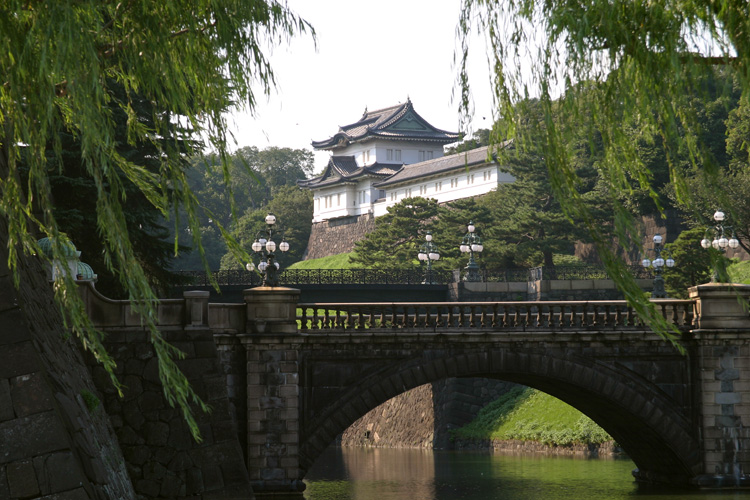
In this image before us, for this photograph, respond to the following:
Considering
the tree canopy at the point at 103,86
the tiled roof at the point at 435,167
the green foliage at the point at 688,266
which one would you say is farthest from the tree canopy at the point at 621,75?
the tiled roof at the point at 435,167

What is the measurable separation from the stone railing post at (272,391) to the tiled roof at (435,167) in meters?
46.6

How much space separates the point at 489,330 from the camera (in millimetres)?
26656

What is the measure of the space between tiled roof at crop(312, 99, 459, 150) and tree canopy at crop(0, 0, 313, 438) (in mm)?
77797

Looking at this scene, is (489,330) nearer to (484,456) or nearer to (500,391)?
(484,456)

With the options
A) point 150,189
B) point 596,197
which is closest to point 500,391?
point 596,197

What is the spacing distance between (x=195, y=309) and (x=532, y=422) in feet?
81.4

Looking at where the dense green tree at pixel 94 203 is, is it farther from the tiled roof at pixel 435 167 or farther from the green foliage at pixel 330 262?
the green foliage at pixel 330 262

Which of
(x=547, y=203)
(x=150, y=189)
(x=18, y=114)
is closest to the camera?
(x=18, y=114)

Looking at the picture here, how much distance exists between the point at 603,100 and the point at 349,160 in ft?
272

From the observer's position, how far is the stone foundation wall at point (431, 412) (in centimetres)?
4675

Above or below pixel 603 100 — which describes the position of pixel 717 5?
above

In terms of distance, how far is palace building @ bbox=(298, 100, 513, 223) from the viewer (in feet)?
274

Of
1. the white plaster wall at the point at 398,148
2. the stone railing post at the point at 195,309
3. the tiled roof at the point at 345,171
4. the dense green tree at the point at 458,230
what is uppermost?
the white plaster wall at the point at 398,148

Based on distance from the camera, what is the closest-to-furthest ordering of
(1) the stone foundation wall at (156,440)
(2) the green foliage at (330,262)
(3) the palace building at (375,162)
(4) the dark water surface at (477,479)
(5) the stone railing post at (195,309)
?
(1) the stone foundation wall at (156,440) < (5) the stone railing post at (195,309) < (4) the dark water surface at (477,479) < (2) the green foliage at (330,262) < (3) the palace building at (375,162)
